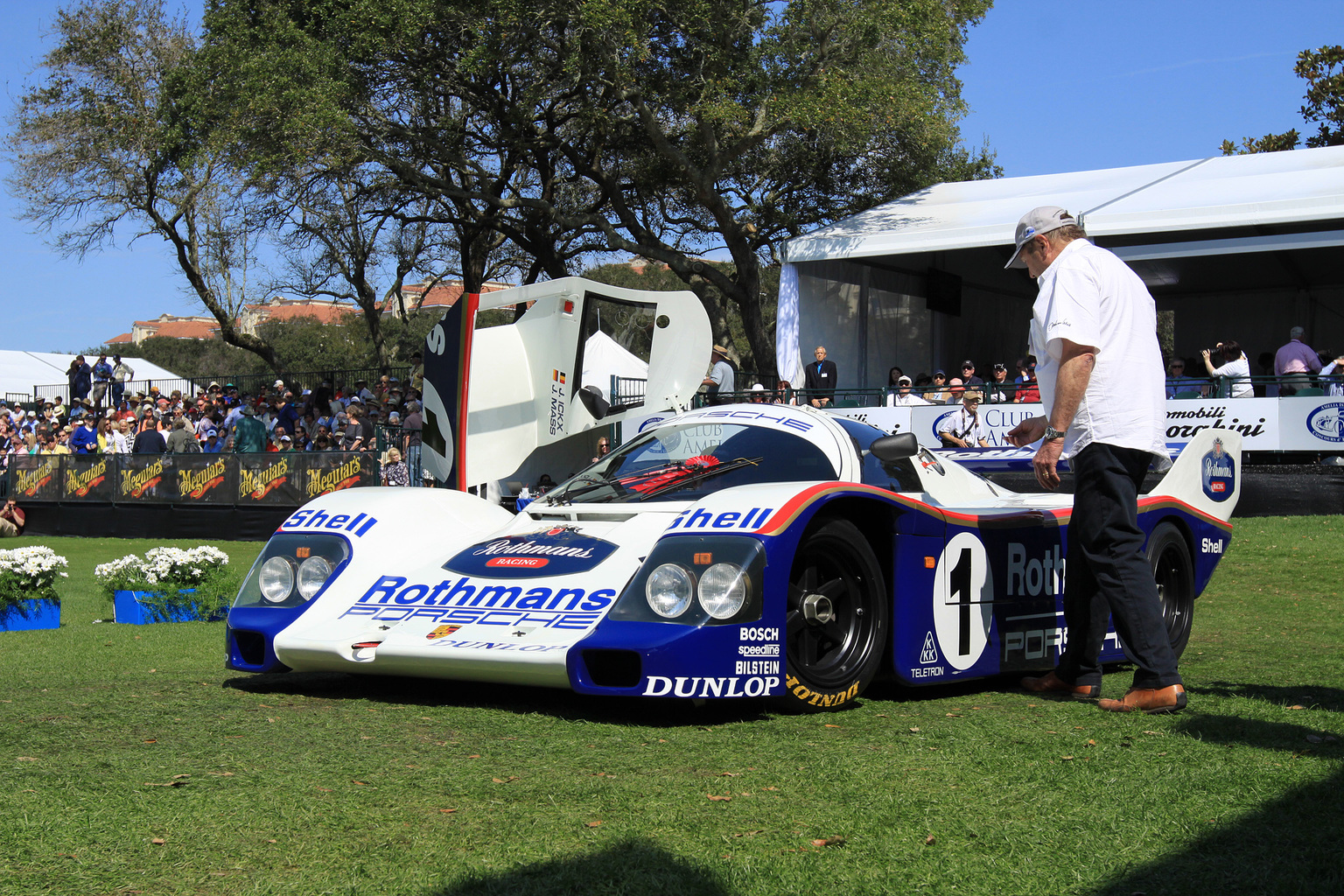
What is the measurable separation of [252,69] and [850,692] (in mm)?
18868

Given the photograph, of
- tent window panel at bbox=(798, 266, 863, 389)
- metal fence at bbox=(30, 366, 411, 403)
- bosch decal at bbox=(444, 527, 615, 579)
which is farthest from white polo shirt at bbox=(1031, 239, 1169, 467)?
metal fence at bbox=(30, 366, 411, 403)

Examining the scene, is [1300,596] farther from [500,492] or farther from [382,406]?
[382,406]

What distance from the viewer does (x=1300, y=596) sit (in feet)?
29.5

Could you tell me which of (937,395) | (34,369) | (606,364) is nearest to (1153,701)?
(606,364)

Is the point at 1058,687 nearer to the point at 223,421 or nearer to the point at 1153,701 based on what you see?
the point at 1153,701

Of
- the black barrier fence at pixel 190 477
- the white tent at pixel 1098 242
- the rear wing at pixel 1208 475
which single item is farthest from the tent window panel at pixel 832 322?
the rear wing at pixel 1208 475

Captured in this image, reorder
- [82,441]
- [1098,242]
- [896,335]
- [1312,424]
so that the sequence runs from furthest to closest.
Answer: [82,441], [896,335], [1098,242], [1312,424]

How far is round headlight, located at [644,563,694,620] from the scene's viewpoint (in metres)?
3.99

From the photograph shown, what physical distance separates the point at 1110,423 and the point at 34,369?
45.4 metres

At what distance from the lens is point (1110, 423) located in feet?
14.0

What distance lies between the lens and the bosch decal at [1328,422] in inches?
496

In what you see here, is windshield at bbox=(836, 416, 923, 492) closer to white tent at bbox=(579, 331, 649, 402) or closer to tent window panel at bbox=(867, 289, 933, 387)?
white tent at bbox=(579, 331, 649, 402)

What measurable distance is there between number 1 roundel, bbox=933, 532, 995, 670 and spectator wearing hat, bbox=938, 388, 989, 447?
28.8 ft

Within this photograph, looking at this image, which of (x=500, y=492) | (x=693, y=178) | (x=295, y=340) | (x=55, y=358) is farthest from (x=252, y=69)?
(x=295, y=340)
